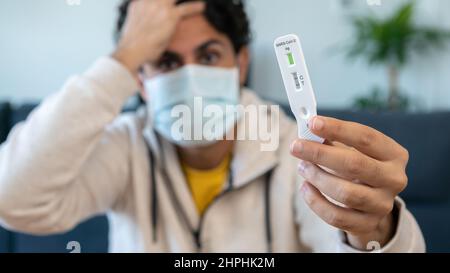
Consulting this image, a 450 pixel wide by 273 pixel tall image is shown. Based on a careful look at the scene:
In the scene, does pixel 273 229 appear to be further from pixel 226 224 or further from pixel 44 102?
pixel 44 102

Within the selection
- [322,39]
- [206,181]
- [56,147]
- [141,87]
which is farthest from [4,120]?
[322,39]

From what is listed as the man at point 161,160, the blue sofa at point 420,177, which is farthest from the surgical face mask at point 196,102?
the blue sofa at point 420,177

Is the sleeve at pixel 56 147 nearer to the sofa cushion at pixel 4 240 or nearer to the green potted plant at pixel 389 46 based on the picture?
the sofa cushion at pixel 4 240

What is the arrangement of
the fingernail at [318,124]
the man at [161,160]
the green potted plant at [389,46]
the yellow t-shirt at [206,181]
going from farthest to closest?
the green potted plant at [389,46] → the yellow t-shirt at [206,181] → the man at [161,160] → the fingernail at [318,124]

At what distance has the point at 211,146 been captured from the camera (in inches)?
23.1

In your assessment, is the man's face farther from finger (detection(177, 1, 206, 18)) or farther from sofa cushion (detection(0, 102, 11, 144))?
sofa cushion (detection(0, 102, 11, 144))

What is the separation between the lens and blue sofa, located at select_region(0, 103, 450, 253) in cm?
39

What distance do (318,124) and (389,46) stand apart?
4.15 ft

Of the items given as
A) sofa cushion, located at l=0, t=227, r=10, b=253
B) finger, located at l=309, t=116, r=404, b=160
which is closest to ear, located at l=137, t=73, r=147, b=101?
sofa cushion, located at l=0, t=227, r=10, b=253

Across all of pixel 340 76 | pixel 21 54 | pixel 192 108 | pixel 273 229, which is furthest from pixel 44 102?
pixel 340 76

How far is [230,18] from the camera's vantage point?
1.87 feet

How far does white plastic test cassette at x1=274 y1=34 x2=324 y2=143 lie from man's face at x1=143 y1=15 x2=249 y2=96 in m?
0.26

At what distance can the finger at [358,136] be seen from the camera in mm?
277

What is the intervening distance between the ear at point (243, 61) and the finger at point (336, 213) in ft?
0.99
